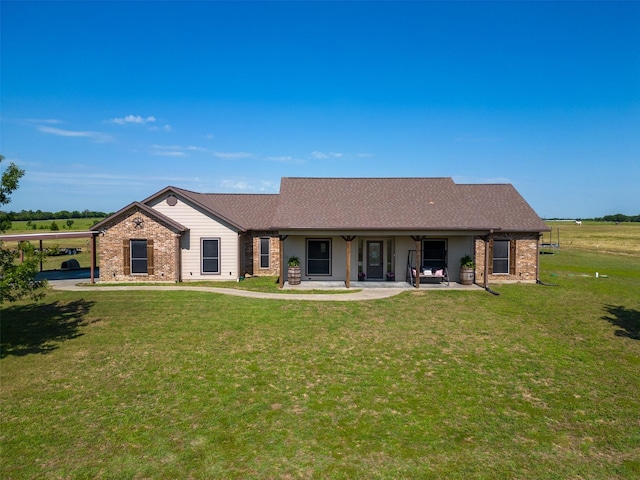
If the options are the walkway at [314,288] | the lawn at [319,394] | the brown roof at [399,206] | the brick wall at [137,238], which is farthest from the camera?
the brick wall at [137,238]

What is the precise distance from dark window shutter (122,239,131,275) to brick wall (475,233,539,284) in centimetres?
1830

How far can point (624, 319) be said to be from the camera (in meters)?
12.3

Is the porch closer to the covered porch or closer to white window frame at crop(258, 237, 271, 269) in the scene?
the covered porch

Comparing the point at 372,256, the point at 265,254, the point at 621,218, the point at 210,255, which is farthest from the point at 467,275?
the point at 621,218

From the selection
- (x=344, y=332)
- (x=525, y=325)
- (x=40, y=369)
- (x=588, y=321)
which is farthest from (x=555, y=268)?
(x=40, y=369)

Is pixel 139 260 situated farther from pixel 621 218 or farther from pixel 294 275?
pixel 621 218

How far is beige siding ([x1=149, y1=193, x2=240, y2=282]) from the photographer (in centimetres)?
1981

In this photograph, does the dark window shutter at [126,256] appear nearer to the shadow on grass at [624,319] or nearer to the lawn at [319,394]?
the lawn at [319,394]

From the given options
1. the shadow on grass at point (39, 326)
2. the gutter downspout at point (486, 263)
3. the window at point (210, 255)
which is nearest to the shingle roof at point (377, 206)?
the gutter downspout at point (486, 263)

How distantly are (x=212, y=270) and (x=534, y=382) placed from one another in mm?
16134

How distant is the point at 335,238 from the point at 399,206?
12.7ft

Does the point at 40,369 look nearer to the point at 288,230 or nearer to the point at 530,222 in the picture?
the point at 288,230

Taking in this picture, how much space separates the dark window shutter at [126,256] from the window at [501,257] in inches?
762

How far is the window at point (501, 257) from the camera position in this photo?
20047 mm
